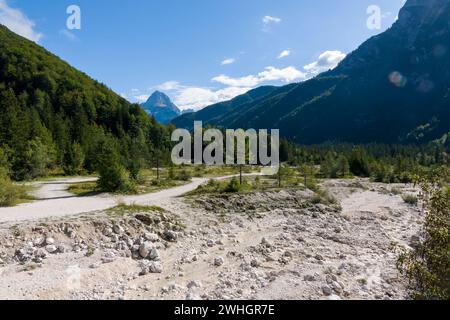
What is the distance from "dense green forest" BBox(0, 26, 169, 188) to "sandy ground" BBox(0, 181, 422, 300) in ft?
74.9

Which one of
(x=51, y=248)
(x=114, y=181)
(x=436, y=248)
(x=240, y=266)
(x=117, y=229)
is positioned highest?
(x=114, y=181)

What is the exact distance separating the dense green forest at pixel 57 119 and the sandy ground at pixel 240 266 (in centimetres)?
2284

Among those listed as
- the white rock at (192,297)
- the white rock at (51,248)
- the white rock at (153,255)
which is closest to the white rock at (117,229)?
the white rock at (153,255)

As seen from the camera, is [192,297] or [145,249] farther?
[145,249]

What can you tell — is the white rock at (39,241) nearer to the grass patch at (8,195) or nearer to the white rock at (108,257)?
the white rock at (108,257)

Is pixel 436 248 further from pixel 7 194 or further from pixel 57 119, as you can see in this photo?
pixel 57 119

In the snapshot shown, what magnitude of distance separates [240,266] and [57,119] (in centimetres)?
8396

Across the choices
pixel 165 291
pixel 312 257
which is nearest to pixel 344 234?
pixel 312 257

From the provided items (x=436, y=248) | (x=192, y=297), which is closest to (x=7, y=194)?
(x=192, y=297)

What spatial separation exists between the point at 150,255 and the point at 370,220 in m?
20.4

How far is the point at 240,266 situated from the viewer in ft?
51.5

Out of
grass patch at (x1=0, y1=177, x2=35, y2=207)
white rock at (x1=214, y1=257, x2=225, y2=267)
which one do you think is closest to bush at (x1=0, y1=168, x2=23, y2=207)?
grass patch at (x1=0, y1=177, x2=35, y2=207)

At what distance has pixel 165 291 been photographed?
12.8 m

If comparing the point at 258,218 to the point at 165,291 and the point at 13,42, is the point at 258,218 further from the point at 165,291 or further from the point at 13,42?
the point at 13,42
